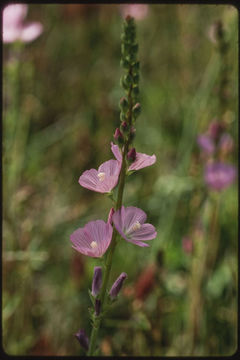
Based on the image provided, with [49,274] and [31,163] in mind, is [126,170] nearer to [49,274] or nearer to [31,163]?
[49,274]

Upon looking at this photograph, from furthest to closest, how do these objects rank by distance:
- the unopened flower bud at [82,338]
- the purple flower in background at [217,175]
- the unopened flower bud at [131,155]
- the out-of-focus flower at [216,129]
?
1. the purple flower in background at [217,175]
2. the out-of-focus flower at [216,129]
3. the unopened flower bud at [82,338]
4. the unopened flower bud at [131,155]

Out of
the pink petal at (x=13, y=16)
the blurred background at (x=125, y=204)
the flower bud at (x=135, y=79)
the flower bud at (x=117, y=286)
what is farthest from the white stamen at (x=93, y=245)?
the pink petal at (x=13, y=16)

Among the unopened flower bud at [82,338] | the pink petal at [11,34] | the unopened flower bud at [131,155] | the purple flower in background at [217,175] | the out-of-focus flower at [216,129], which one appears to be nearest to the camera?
the unopened flower bud at [131,155]

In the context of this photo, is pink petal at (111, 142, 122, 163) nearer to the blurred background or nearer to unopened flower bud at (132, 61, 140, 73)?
unopened flower bud at (132, 61, 140, 73)

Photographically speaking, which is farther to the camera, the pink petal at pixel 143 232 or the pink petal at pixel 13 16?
the pink petal at pixel 13 16

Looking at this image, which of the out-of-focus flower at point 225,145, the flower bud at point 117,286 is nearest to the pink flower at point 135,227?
the flower bud at point 117,286

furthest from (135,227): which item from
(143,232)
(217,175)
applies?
(217,175)

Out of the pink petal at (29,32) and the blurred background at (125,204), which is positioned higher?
the pink petal at (29,32)

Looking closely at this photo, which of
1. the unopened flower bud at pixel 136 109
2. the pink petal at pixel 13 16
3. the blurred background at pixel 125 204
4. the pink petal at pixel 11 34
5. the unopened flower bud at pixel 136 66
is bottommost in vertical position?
the blurred background at pixel 125 204

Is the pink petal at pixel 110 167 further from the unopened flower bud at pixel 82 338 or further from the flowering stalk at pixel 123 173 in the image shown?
the unopened flower bud at pixel 82 338
